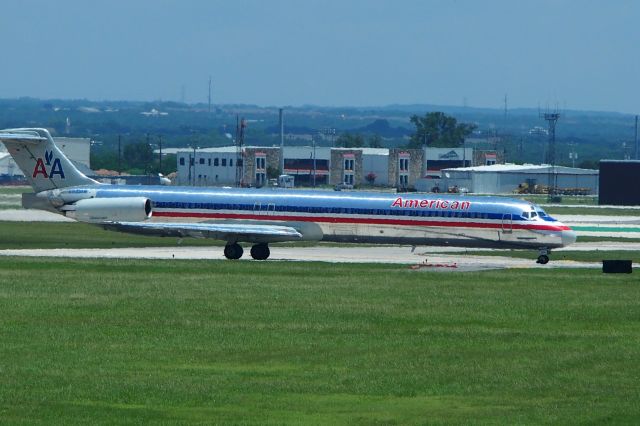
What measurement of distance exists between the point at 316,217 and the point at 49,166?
1344 centimetres

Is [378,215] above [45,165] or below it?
below

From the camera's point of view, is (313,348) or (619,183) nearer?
(313,348)

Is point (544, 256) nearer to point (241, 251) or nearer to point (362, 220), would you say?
point (362, 220)

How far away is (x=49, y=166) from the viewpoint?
66938 mm

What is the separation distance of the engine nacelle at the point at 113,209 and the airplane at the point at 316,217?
0.15ft

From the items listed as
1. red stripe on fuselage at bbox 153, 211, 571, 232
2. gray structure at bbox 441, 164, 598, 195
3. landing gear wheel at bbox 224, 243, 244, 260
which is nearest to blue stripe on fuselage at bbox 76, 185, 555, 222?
red stripe on fuselage at bbox 153, 211, 571, 232

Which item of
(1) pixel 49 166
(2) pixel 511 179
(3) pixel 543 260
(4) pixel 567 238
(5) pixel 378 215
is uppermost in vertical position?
(1) pixel 49 166

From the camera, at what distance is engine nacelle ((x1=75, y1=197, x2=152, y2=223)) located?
63656 mm

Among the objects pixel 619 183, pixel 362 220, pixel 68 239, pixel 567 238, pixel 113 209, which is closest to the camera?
pixel 567 238

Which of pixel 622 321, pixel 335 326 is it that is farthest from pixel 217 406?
pixel 622 321

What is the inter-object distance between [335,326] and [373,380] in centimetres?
859

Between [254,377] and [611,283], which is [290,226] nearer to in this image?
[611,283]

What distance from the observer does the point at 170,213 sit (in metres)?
64.8

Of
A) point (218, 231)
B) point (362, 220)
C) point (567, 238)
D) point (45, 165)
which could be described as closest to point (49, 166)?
point (45, 165)
